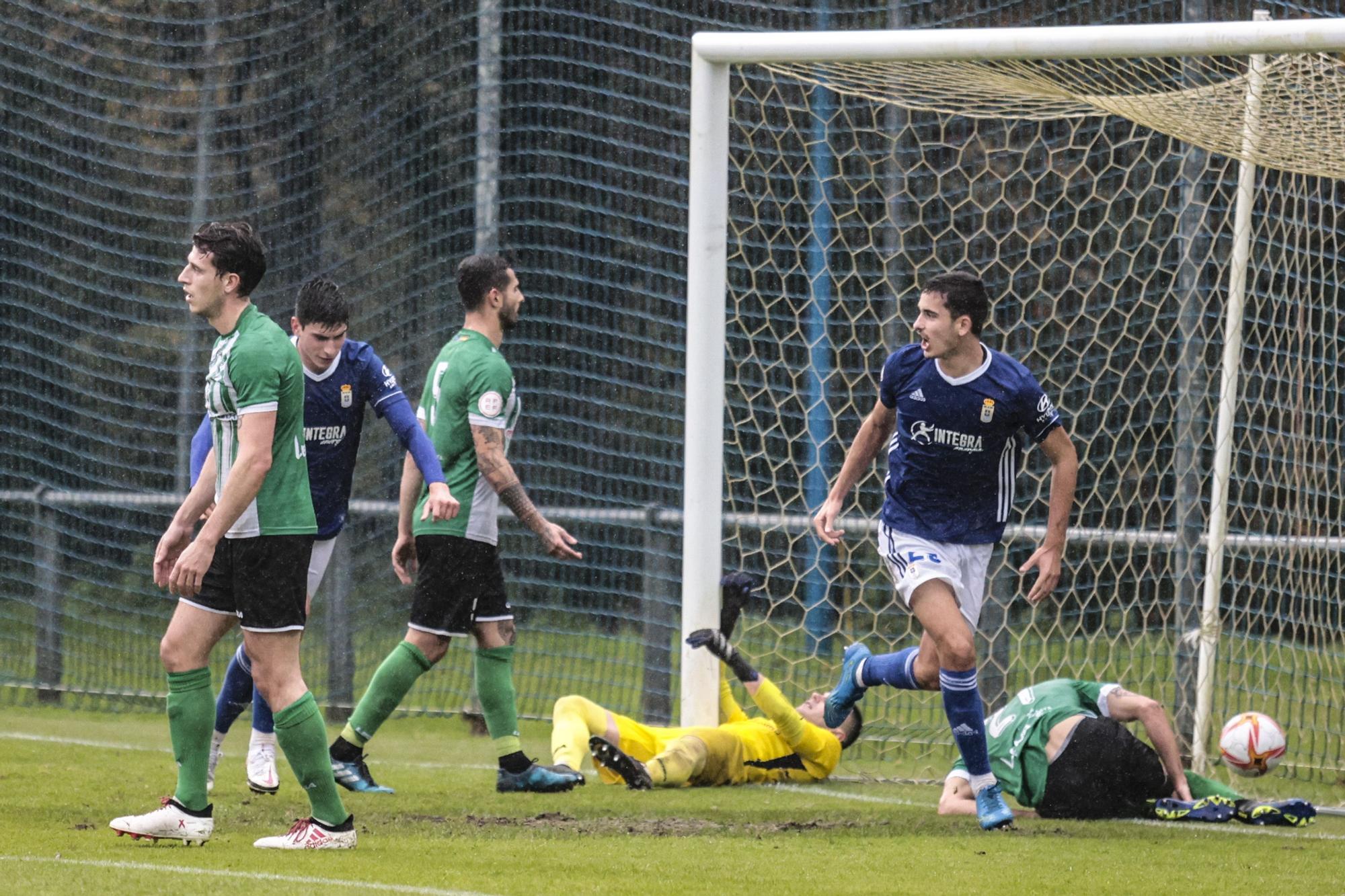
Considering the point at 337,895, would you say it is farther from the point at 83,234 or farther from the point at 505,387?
the point at 83,234

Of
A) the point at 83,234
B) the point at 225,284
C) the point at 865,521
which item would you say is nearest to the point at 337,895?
the point at 225,284

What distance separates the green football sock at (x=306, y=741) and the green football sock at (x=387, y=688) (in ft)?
5.12

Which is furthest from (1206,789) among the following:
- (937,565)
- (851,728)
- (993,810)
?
(851,728)

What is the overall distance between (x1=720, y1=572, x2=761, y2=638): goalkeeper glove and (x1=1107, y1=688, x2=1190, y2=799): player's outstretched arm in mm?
1704

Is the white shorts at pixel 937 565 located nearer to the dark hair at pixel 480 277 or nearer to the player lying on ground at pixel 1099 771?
the player lying on ground at pixel 1099 771

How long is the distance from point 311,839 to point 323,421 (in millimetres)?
1979

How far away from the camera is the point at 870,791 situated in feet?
24.1

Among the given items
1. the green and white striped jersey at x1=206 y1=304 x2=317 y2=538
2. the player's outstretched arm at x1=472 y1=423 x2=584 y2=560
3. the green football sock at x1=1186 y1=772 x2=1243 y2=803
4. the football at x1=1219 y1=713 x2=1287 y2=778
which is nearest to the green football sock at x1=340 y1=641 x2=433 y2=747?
the player's outstretched arm at x1=472 y1=423 x2=584 y2=560

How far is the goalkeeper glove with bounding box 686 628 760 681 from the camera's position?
Answer: 7090mm

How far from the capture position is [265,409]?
4.97m

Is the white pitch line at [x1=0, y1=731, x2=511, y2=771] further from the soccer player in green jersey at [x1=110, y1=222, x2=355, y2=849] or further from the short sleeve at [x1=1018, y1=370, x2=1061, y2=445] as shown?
the short sleeve at [x1=1018, y1=370, x2=1061, y2=445]

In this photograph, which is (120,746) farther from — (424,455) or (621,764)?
(424,455)

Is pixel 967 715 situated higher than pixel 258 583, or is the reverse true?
pixel 258 583

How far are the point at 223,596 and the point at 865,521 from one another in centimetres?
406
